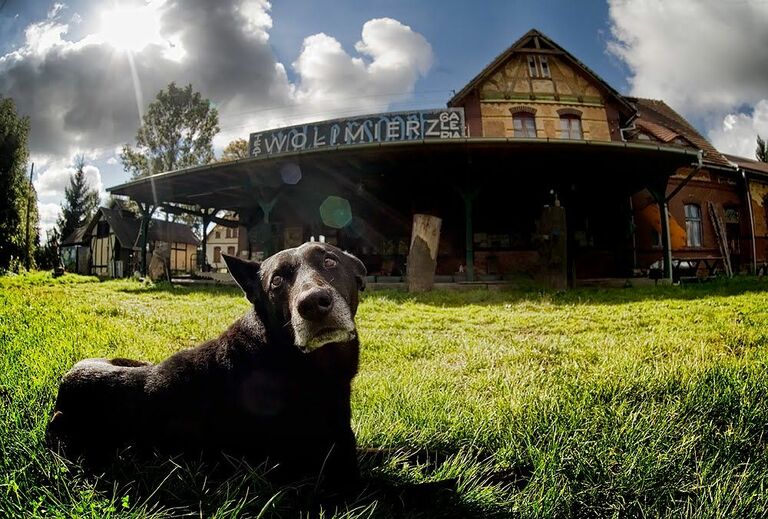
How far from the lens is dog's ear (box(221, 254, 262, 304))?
56.2 inches

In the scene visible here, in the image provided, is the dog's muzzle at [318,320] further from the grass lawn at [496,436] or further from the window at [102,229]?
the window at [102,229]

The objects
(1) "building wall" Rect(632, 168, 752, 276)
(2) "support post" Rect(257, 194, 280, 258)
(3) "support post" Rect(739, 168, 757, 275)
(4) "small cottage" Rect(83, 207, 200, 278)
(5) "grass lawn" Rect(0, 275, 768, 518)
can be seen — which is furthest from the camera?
(4) "small cottage" Rect(83, 207, 200, 278)

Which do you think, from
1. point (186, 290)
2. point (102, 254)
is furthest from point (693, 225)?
point (102, 254)

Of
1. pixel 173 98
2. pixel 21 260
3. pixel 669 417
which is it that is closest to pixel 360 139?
pixel 669 417

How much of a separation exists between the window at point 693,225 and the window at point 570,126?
620 centimetres

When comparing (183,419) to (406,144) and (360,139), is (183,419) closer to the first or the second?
(406,144)

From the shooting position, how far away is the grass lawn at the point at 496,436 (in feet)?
4.12

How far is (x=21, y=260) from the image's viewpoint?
74.7 ft

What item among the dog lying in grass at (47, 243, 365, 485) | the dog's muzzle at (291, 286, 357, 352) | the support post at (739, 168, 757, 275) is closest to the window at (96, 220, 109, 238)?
the dog lying in grass at (47, 243, 365, 485)

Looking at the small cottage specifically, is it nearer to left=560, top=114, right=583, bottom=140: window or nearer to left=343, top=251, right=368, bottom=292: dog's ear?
left=560, top=114, right=583, bottom=140: window

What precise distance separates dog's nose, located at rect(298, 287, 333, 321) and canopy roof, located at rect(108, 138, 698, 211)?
1002 cm

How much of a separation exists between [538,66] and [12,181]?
27.2 meters

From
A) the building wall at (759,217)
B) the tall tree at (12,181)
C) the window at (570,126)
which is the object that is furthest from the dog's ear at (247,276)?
the tall tree at (12,181)

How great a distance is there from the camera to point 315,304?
1.14m
